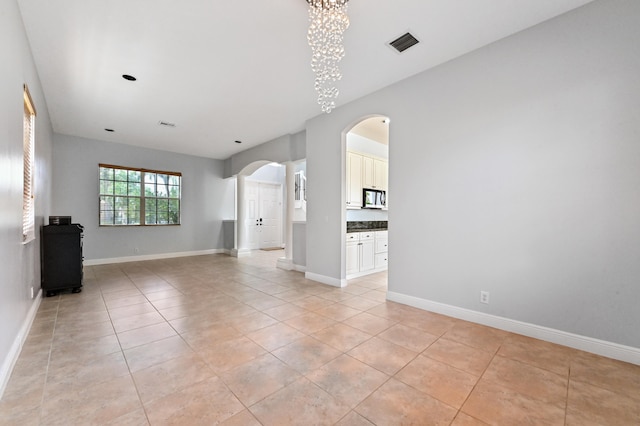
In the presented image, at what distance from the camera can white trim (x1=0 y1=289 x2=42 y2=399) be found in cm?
183

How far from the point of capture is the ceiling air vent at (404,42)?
107 inches

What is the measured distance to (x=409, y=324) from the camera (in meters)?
2.89

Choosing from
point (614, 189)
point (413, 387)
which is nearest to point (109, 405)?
point (413, 387)

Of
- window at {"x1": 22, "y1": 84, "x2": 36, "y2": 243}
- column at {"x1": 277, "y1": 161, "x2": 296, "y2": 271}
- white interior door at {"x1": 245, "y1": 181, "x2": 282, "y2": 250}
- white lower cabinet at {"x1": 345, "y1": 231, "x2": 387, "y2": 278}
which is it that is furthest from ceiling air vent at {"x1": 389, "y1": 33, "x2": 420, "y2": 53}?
white interior door at {"x1": 245, "y1": 181, "x2": 282, "y2": 250}

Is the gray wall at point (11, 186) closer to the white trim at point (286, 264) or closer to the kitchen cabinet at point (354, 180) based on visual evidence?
the white trim at point (286, 264)

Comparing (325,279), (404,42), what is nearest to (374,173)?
(325,279)

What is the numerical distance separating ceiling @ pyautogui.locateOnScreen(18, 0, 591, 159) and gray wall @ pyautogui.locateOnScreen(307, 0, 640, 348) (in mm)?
340

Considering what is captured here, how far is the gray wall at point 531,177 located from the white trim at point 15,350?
3.67 metres

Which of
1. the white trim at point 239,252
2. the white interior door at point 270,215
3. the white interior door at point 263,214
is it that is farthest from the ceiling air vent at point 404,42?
the white interior door at point 270,215

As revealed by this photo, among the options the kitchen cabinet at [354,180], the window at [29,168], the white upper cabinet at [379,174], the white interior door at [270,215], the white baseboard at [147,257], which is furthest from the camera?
the white interior door at [270,215]

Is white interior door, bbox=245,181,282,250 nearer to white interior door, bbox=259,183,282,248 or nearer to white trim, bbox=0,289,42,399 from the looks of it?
white interior door, bbox=259,183,282,248

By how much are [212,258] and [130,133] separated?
359 cm

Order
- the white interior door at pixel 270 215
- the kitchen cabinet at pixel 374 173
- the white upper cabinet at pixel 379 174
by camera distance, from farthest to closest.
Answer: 1. the white interior door at pixel 270 215
2. the white upper cabinet at pixel 379 174
3. the kitchen cabinet at pixel 374 173

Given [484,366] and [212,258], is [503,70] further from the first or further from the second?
[212,258]
